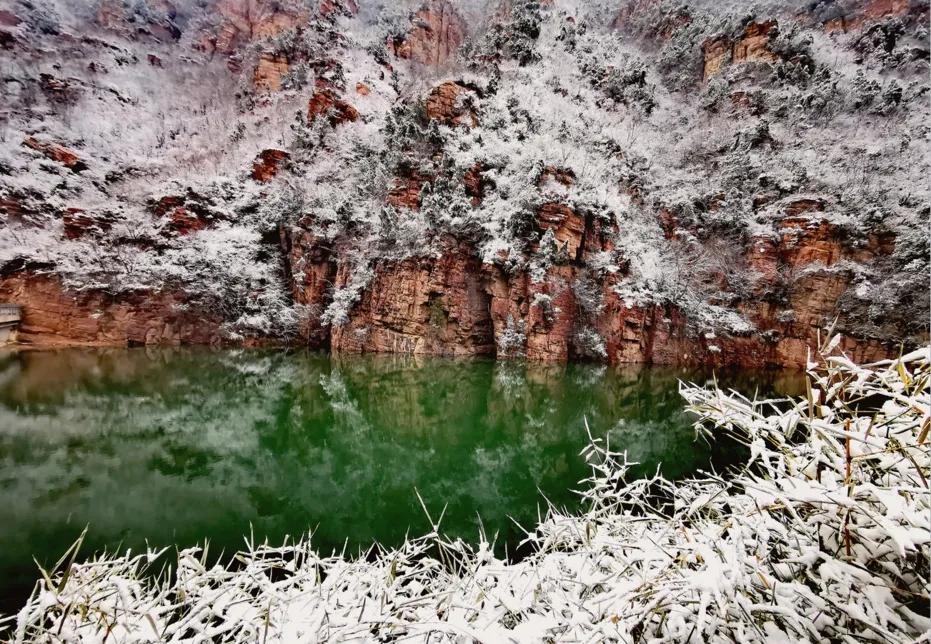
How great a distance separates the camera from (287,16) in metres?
30.8

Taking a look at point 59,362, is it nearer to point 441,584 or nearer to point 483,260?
point 483,260

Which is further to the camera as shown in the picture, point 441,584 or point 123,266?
point 123,266

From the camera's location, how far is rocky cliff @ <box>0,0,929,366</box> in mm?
15414

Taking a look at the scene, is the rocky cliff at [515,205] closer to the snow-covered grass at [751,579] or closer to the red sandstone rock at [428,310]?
the red sandstone rock at [428,310]

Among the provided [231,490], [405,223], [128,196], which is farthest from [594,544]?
[128,196]

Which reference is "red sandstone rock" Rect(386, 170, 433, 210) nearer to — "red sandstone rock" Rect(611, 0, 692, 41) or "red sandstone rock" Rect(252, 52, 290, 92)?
"red sandstone rock" Rect(252, 52, 290, 92)

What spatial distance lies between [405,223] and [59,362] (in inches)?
530

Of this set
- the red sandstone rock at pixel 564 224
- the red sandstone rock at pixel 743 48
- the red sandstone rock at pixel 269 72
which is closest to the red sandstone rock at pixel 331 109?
the red sandstone rock at pixel 269 72

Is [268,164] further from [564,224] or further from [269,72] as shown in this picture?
[564,224]

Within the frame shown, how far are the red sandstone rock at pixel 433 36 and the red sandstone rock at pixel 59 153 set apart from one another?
74.7ft

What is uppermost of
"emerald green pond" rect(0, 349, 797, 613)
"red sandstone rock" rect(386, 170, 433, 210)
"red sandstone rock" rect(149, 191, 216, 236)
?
"red sandstone rock" rect(386, 170, 433, 210)

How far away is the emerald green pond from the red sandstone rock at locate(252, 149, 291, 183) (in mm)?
13190

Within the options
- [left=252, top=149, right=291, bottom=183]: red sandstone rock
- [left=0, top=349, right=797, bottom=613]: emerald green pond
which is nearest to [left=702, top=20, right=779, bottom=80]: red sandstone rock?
[left=0, top=349, right=797, bottom=613]: emerald green pond

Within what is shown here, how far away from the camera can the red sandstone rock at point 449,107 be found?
19.7 meters
